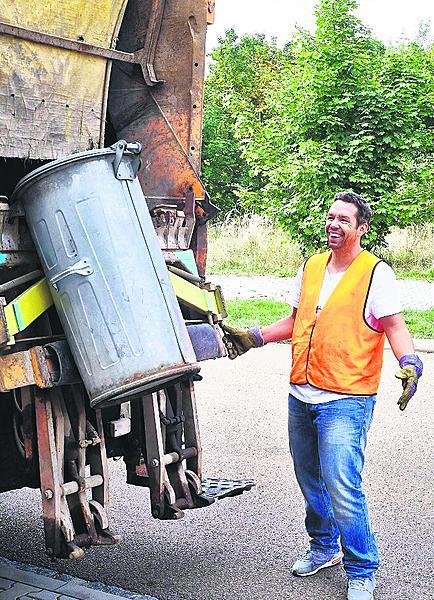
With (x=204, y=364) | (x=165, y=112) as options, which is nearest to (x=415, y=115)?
(x=204, y=364)

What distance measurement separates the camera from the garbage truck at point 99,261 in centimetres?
326

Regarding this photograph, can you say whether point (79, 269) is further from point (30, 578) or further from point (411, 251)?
point (411, 251)

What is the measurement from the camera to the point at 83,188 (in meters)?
3.33

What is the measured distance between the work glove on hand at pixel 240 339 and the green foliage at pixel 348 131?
10.4 m

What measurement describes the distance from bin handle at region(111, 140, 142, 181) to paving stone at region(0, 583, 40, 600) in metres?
1.63

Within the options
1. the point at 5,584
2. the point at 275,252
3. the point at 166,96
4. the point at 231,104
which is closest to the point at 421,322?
the point at 275,252

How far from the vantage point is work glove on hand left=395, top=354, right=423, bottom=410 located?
3.79m

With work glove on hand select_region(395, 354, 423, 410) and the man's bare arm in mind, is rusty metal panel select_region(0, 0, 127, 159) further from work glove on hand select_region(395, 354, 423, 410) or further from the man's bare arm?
work glove on hand select_region(395, 354, 423, 410)

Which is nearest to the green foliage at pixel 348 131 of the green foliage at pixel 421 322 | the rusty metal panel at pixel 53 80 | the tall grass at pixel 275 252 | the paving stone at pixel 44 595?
the tall grass at pixel 275 252

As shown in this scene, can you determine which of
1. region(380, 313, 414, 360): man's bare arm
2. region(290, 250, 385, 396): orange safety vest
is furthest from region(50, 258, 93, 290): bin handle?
region(380, 313, 414, 360): man's bare arm

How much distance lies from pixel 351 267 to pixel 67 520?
59.7 inches

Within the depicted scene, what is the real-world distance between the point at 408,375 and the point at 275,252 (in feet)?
46.7

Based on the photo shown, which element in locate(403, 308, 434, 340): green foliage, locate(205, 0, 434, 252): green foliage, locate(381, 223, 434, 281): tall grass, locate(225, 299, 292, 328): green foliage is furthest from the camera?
locate(381, 223, 434, 281): tall grass

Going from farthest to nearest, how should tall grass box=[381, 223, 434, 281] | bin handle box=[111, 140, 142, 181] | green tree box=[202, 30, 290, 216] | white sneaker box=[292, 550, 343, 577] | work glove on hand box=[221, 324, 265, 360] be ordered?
green tree box=[202, 30, 290, 216] → tall grass box=[381, 223, 434, 281] → work glove on hand box=[221, 324, 265, 360] → white sneaker box=[292, 550, 343, 577] → bin handle box=[111, 140, 142, 181]
